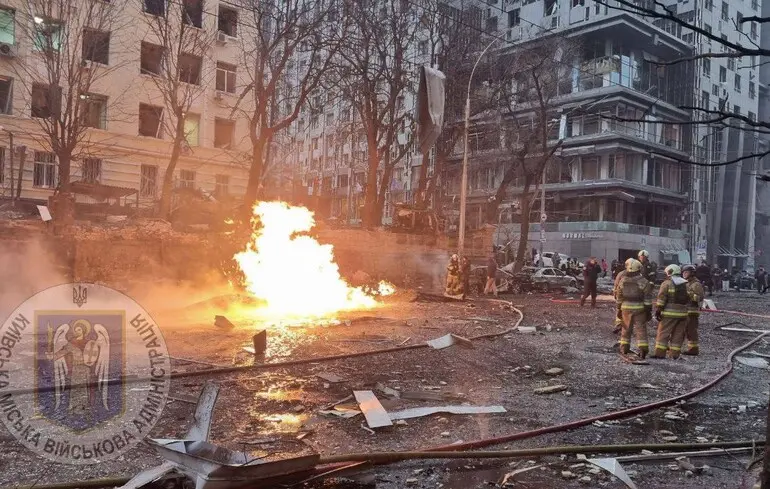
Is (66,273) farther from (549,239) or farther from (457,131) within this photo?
(549,239)

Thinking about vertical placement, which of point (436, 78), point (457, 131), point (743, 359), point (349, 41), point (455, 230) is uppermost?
point (349, 41)

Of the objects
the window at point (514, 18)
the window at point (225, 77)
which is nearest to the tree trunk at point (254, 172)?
the window at point (225, 77)

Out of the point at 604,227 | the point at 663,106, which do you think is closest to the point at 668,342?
the point at 604,227

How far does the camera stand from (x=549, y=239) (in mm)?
48500

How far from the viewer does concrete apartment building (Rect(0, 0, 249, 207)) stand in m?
25.2

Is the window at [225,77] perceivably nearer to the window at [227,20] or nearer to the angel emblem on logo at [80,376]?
the window at [227,20]

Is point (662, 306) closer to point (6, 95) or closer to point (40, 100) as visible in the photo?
point (40, 100)

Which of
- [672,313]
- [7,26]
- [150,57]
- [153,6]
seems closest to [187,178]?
[150,57]

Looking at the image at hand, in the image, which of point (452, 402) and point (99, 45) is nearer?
point (452, 402)

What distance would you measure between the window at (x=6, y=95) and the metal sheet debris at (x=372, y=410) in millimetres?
26576

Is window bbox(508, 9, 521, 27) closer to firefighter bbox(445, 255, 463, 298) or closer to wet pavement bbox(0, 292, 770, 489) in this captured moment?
firefighter bbox(445, 255, 463, 298)

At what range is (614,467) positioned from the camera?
4.86 m

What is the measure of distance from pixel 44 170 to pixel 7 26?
6.91 m

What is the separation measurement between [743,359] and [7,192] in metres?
29.1
